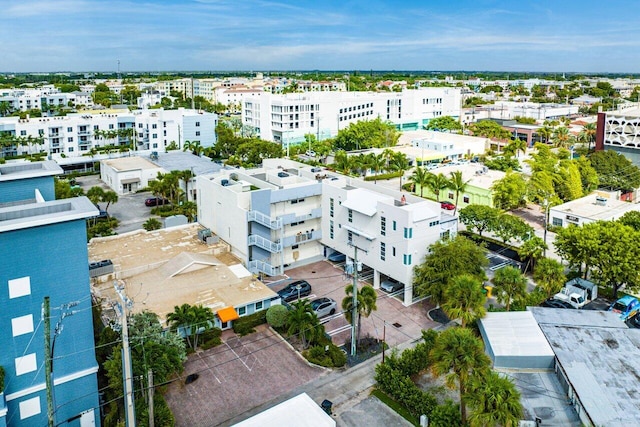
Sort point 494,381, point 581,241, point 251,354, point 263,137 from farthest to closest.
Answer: point 263,137 → point 581,241 → point 251,354 → point 494,381

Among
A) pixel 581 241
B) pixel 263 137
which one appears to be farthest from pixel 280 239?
pixel 263 137

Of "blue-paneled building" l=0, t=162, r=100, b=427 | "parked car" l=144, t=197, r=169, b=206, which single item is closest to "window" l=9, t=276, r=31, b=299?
"blue-paneled building" l=0, t=162, r=100, b=427

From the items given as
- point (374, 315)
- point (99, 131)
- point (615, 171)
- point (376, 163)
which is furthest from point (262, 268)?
point (99, 131)

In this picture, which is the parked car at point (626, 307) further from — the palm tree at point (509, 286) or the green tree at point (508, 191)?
the green tree at point (508, 191)

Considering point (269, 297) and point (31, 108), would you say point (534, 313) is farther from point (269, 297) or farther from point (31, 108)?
point (31, 108)

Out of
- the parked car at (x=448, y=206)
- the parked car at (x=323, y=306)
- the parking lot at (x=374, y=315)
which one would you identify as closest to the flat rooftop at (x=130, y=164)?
the parking lot at (x=374, y=315)

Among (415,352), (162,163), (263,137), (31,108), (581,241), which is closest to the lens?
(415,352)
